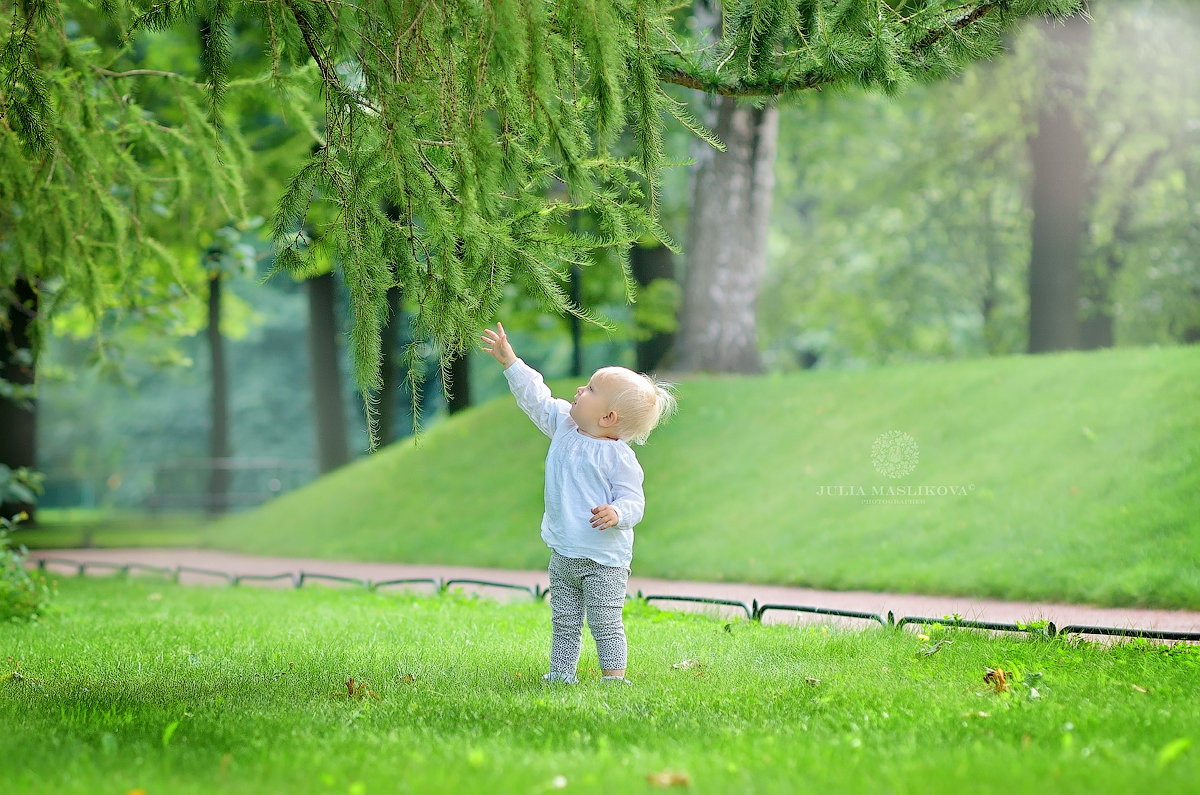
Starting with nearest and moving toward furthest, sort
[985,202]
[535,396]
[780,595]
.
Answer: [535,396], [780,595], [985,202]

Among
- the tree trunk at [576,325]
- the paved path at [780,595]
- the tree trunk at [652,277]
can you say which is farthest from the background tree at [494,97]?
the tree trunk at [652,277]

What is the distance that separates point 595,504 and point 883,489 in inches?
292

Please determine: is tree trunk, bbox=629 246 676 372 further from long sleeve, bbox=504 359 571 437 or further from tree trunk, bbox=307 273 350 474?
long sleeve, bbox=504 359 571 437

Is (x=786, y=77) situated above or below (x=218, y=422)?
above

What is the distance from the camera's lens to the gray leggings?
4680 mm

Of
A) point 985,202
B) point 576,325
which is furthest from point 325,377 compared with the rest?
point 985,202

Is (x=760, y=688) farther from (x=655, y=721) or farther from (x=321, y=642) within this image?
(x=321, y=642)

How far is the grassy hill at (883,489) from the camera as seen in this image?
884 cm

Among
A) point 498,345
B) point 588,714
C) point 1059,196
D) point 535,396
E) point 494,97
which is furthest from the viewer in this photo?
point 1059,196

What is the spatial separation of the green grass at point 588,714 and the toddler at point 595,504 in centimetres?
26

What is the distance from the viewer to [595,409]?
473 cm

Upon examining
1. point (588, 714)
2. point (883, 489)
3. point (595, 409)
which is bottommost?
point (588, 714)

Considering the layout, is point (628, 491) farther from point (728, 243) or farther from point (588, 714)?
point (728, 243)

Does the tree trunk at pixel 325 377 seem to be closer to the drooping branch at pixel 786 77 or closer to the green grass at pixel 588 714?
the green grass at pixel 588 714
